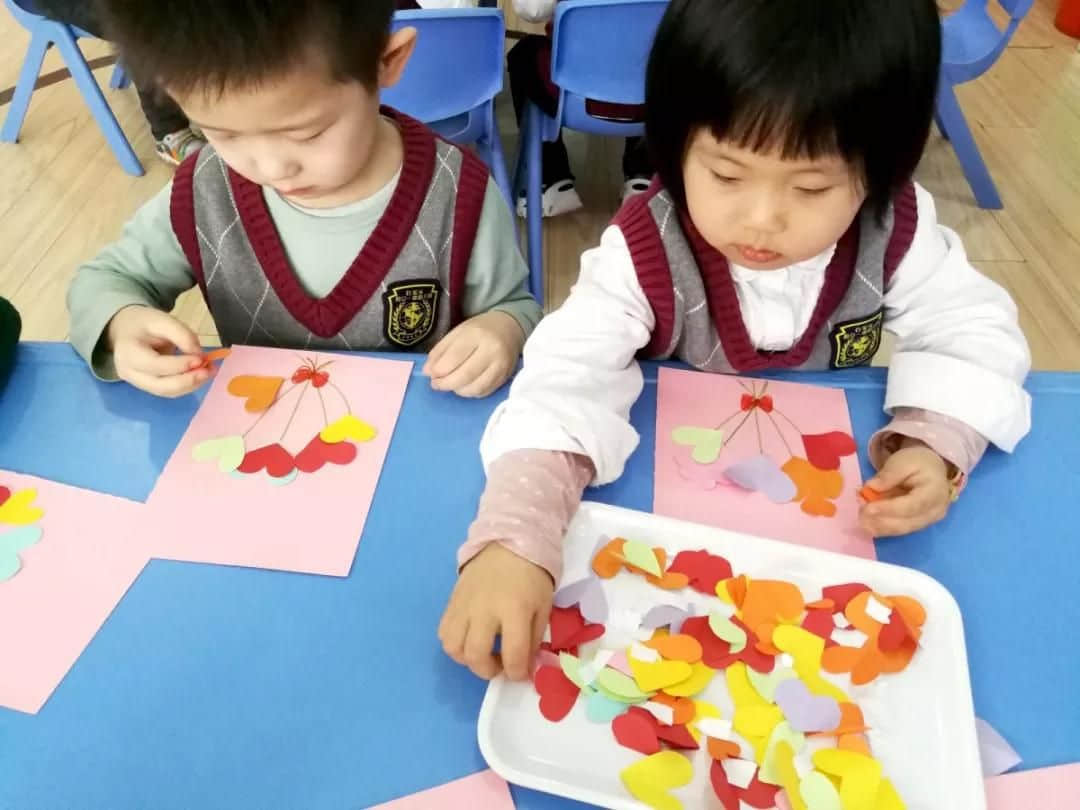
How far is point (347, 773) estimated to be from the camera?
1.51ft

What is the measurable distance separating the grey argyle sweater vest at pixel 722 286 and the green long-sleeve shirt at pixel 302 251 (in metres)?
0.16

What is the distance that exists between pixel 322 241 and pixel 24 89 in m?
1.92

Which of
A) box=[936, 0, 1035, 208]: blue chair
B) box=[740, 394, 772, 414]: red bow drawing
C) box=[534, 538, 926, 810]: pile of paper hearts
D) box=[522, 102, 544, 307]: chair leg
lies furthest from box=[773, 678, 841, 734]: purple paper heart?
box=[936, 0, 1035, 208]: blue chair

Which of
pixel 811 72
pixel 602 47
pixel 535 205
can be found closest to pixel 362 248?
pixel 811 72

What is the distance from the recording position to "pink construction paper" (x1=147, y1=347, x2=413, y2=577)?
57 cm

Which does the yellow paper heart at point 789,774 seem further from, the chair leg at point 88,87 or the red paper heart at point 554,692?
the chair leg at point 88,87

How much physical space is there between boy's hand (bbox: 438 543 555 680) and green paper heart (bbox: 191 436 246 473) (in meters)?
0.22

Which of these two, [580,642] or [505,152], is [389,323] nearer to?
[580,642]

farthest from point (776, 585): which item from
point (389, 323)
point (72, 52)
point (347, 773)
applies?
→ point (72, 52)

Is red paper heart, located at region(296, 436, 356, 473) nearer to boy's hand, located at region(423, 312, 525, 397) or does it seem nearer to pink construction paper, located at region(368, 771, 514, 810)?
boy's hand, located at region(423, 312, 525, 397)

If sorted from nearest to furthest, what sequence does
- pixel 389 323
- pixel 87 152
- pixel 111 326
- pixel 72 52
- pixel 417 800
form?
1. pixel 417 800
2. pixel 111 326
3. pixel 389 323
4. pixel 72 52
5. pixel 87 152

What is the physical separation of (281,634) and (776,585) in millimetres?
322

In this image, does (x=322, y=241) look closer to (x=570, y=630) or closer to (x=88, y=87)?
(x=570, y=630)

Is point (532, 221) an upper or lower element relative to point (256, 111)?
lower
